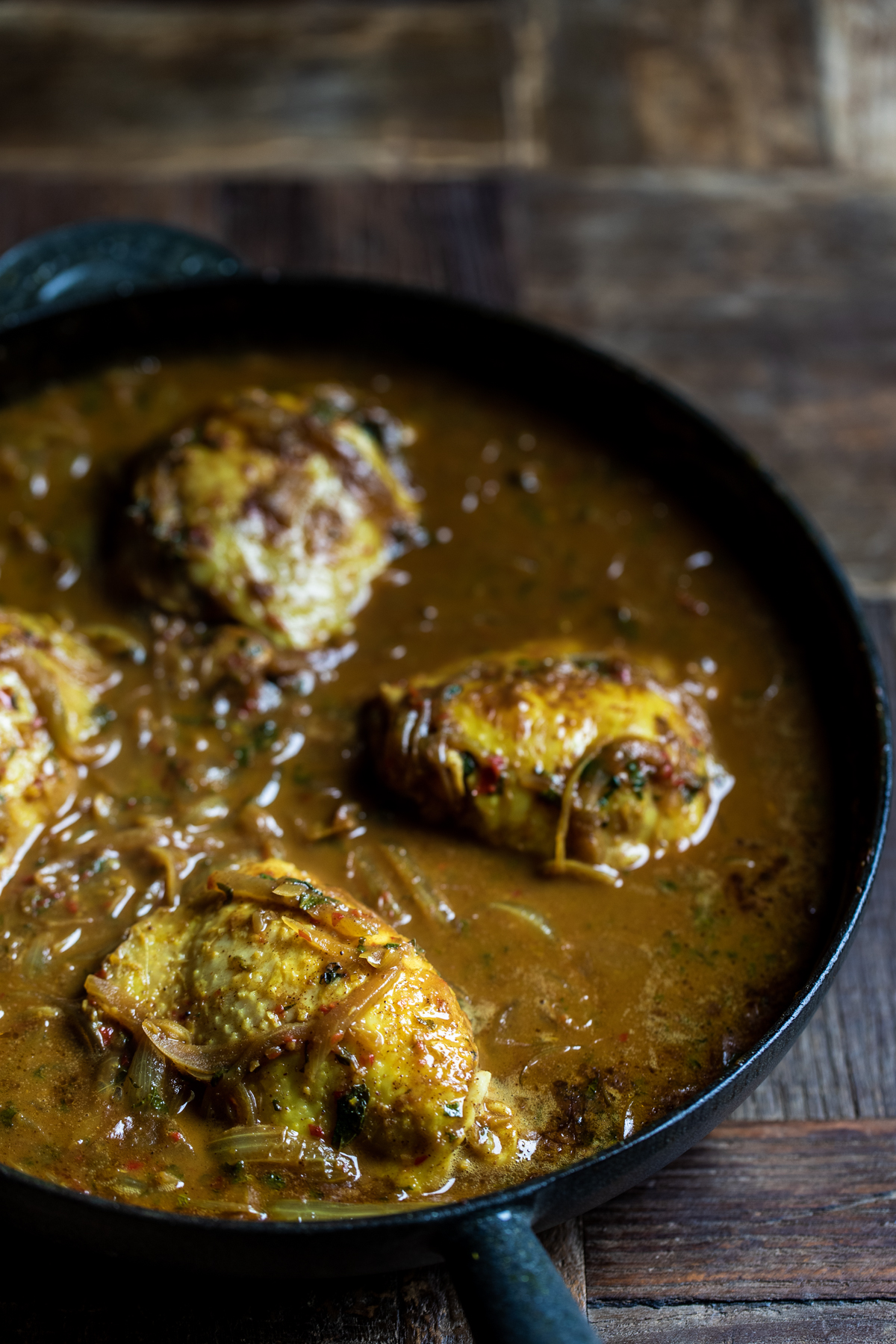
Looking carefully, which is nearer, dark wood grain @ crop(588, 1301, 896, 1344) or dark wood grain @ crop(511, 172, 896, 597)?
dark wood grain @ crop(588, 1301, 896, 1344)

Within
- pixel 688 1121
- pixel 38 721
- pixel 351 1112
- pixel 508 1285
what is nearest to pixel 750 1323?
pixel 688 1121

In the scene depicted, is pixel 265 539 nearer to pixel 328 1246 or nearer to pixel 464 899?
pixel 464 899

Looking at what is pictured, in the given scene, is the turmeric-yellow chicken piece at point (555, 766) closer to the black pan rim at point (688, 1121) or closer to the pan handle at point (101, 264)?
the black pan rim at point (688, 1121)

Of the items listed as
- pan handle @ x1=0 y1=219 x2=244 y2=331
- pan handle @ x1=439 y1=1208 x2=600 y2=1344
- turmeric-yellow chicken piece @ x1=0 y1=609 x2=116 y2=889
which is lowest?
pan handle @ x1=439 y1=1208 x2=600 y2=1344

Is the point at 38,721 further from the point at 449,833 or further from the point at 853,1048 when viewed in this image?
the point at 853,1048

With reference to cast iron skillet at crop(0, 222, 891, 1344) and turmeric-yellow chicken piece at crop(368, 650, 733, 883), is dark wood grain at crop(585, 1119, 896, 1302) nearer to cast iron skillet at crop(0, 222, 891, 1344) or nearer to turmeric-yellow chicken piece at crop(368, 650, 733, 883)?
cast iron skillet at crop(0, 222, 891, 1344)

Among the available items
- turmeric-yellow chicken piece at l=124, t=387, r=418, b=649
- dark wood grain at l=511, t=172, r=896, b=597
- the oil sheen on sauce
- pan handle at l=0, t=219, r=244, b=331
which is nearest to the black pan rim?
the oil sheen on sauce
